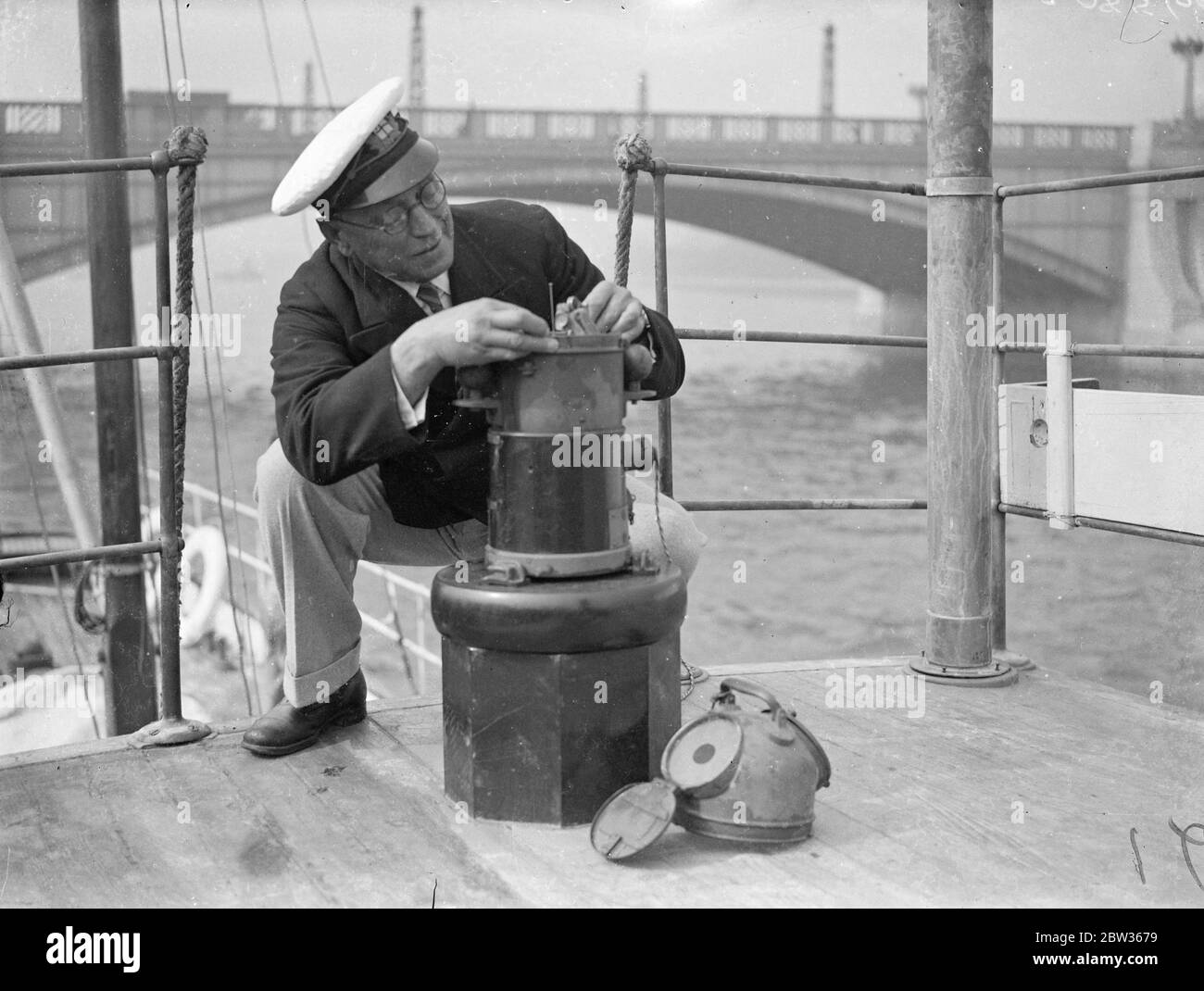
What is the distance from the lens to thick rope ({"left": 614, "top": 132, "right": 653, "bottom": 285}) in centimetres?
278

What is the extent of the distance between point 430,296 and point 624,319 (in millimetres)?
381

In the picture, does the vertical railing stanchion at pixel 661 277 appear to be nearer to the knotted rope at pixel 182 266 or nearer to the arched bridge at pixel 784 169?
the knotted rope at pixel 182 266

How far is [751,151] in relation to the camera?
17672 millimetres

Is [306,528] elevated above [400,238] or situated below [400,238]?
below

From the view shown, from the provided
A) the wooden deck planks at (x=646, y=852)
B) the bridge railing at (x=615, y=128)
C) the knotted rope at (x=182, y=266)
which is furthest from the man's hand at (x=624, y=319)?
the bridge railing at (x=615, y=128)

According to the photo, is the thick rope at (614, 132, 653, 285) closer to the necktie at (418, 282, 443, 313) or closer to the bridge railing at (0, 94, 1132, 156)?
the necktie at (418, 282, 443, 313)

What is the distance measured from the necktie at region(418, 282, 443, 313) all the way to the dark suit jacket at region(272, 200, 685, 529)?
0.03 meters

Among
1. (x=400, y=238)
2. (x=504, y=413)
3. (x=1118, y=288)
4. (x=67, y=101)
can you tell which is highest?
(x=67, y=101)

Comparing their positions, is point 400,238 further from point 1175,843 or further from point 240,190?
point 240,190

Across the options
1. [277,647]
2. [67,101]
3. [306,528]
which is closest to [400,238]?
[306,528]

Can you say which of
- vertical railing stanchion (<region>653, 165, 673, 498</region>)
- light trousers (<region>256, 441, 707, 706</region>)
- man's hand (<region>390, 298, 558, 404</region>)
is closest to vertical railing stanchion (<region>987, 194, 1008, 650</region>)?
vertical railing stanchion (<region>653, 165, 673, 498</region>)

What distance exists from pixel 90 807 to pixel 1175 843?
170 centimetres

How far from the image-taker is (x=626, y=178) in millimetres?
2811

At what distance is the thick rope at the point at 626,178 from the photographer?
278 cm
